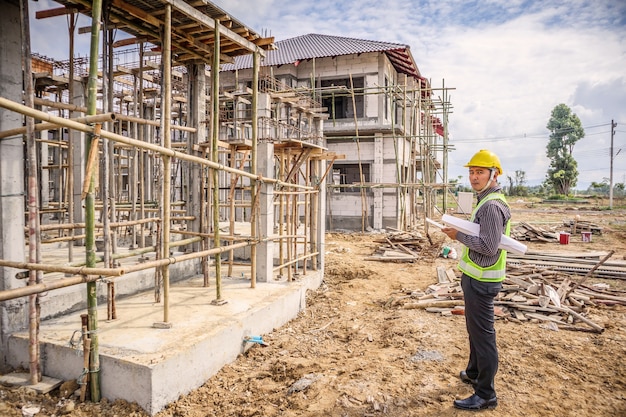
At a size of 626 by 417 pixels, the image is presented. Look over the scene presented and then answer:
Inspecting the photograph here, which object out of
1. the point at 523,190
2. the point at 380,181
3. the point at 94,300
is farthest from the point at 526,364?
the point at 523,190

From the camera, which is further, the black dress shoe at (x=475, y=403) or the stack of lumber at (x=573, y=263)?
the stack of lumber at (x=573, y=263)

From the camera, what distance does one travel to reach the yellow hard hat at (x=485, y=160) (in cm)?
412

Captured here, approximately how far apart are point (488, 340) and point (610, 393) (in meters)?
2.07

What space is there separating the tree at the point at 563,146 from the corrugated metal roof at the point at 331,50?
33678mm

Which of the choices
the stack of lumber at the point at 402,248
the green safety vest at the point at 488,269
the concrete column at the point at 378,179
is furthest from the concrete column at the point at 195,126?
the concrete column at the point at 378,179

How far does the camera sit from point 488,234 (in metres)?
3.91

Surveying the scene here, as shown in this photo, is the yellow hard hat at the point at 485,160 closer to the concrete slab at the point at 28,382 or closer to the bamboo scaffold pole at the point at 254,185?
the bamboo scaffold pole at the point at 254,185

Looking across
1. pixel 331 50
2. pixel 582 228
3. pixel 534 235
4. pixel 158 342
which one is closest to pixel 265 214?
pixel 158 342

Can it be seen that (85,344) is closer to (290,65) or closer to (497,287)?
(497,287)

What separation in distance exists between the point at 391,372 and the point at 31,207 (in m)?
4.52

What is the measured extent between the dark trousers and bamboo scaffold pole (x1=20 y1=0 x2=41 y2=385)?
4493mm

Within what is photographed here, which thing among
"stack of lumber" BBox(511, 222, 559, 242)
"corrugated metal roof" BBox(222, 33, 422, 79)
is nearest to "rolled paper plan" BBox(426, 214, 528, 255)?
"stack of lumber" BBox(511, 222, 559, 242)

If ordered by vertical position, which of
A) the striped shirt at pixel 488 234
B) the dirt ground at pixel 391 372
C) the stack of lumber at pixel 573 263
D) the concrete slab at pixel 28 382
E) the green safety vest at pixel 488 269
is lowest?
the dirt ground at pixel 391 372

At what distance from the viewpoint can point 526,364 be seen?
547 cm
